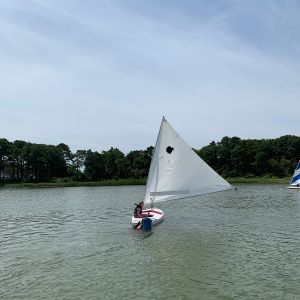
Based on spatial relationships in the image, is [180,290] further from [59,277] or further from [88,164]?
[88,164]

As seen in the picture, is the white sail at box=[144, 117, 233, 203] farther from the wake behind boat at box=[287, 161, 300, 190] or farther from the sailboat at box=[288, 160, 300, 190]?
the sailboat at box=[288, 160, 300, 190]

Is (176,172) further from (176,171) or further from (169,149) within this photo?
(169,149)

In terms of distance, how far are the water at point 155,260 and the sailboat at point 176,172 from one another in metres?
2.85

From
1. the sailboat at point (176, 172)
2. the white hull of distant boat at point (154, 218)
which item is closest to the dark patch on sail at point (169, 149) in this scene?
the sailboat at point (176, 172)

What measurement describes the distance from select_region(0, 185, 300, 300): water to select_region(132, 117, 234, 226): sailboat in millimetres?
2854

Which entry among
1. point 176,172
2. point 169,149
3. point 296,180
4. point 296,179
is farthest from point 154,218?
point 296,180

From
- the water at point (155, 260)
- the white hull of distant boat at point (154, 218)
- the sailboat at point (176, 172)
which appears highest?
the sailboat at point (176, 172)

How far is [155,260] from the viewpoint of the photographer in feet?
71.0

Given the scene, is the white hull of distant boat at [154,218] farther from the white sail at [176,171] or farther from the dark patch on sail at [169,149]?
the dark patch on sail at [169,149]

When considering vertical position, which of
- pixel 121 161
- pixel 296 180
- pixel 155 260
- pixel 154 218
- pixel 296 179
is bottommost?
pixel 155 260

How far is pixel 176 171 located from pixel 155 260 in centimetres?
988

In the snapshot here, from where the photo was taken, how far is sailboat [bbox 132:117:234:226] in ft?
99.3

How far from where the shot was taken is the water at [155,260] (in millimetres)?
16594

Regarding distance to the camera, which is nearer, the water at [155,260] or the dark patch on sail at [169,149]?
the water at [155,260]
